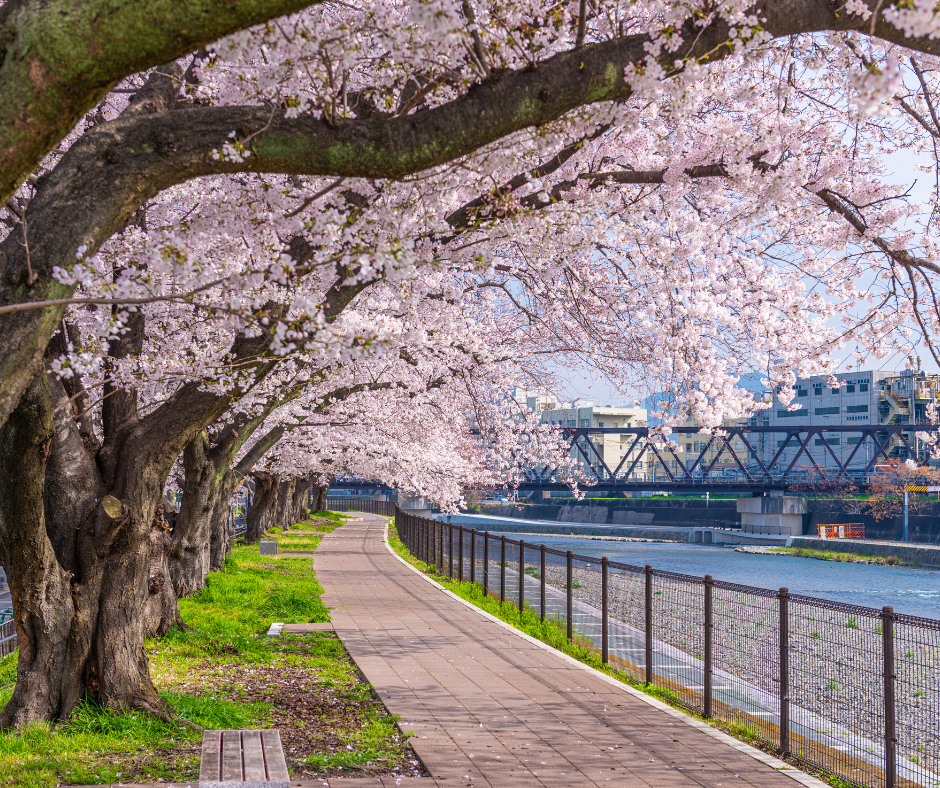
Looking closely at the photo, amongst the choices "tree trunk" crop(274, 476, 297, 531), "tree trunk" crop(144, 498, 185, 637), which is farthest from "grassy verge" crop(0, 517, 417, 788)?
"tree trunk" crop(274, 476, 297, 531)

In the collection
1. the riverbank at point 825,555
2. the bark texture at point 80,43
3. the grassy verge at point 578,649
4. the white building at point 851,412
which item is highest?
the white building at point 851,412

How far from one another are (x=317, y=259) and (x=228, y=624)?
24.0 feet

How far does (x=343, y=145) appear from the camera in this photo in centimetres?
407

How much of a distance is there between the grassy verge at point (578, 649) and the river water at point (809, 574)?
34.6ft

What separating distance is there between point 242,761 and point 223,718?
2.62 meters

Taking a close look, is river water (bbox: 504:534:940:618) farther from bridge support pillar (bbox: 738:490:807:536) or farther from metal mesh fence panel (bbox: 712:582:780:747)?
metal mesh fence panel (bbox: 712:582:780:747)

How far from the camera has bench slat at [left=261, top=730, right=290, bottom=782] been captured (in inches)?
170

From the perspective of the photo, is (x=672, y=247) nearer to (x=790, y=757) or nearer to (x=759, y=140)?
(x=759, y=140)

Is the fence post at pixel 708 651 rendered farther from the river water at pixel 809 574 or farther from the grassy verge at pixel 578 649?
the river water at pixel 809 574

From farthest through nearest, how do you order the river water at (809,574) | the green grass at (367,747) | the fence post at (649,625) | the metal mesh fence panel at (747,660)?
the river water at (809,574) < the fence post at (649,625) < the metal mesh fence panel at (747,660) < the green grass at (367,747)

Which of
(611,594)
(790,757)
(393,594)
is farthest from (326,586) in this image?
(790,757)

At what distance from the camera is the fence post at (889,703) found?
562 centimetres

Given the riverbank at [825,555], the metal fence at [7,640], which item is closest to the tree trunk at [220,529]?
the metal fence at [7,640]

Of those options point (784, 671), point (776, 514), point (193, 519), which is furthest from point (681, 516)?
point (784, 671)
